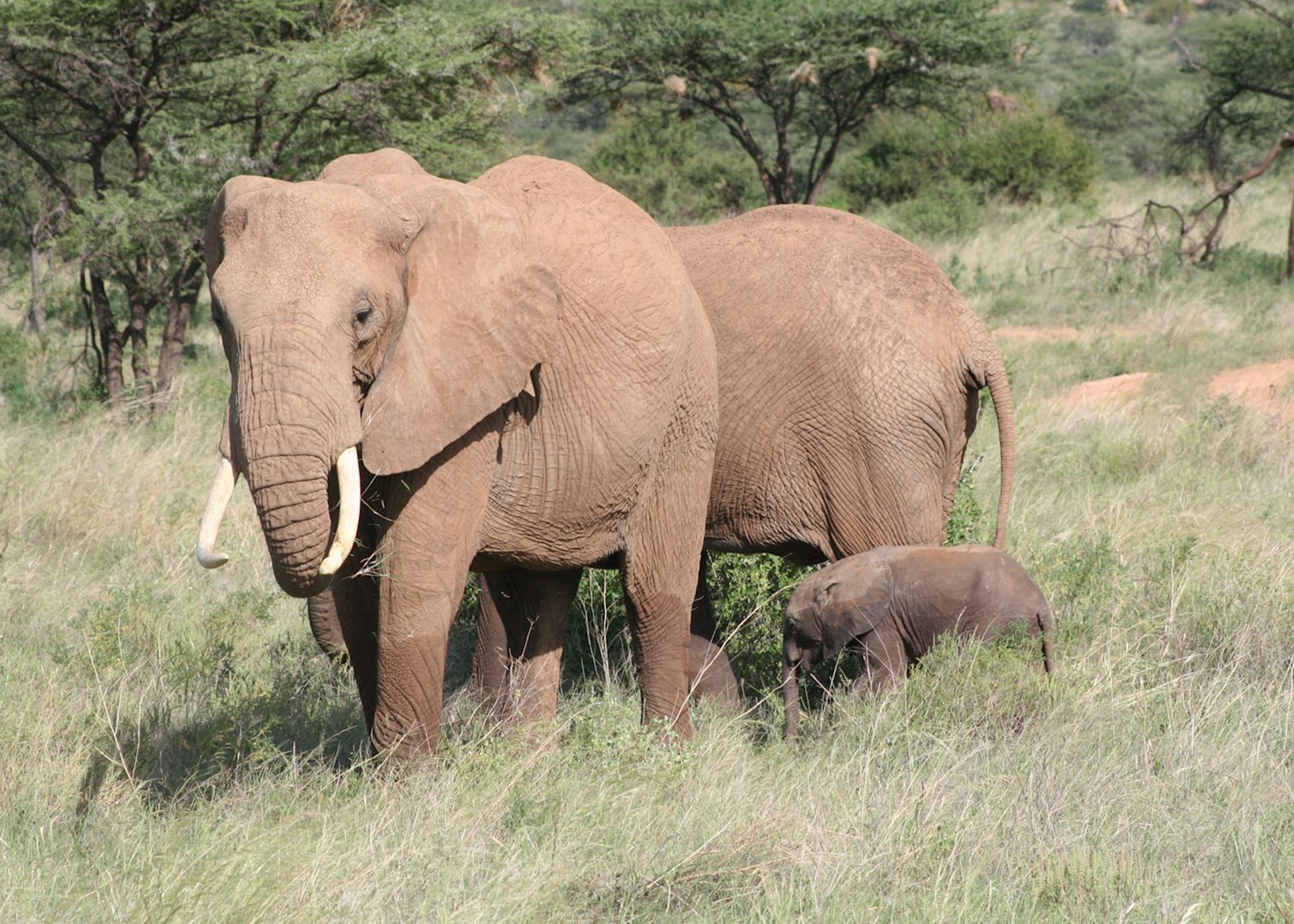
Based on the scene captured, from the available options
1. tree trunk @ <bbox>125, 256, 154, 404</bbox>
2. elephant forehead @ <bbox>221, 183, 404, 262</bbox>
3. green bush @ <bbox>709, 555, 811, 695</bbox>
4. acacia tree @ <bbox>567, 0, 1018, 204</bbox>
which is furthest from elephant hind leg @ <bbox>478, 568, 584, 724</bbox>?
acacia tree @ <bbox>567, 0, 1018, 204</bbox>

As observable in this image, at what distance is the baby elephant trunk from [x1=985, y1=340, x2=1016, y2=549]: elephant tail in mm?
815

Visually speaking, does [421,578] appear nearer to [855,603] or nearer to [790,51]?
[855,603]

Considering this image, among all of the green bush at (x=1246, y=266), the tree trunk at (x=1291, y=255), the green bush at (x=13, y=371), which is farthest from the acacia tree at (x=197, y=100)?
the tree trunk at (x=1291, y=255)

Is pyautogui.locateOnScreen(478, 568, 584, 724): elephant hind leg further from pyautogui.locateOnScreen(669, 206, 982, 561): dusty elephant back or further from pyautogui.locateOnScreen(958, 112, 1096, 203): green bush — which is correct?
pyautogui.locateOnScreen(958, 112, 1096, 203): green bush

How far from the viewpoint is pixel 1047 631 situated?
505cm

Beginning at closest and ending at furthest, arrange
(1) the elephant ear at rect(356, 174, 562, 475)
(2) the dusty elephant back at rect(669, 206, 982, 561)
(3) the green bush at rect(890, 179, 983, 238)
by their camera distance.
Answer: (1) the elephant ear at rect(356, 174, 562, 475), (2) the dusty elephant back at rect(669, 206, 982, 561), (3) the green bush at rect(890, 179, 983, 238)

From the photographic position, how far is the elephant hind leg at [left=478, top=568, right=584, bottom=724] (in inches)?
186

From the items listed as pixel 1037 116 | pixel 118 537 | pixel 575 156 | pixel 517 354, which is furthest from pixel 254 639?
pixel 575 156

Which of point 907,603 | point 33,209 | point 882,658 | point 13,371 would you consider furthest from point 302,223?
point 33,209

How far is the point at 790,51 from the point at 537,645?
48.8 ft

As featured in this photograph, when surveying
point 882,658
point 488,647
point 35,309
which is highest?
point 488,647

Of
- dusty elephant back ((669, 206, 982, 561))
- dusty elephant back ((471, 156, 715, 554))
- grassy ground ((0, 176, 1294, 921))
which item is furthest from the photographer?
dusty elephant back ((669, 206, 982, 561))

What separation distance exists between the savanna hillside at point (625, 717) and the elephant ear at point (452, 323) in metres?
0.94

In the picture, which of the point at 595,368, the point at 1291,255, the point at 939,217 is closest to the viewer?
the point at 595,368
